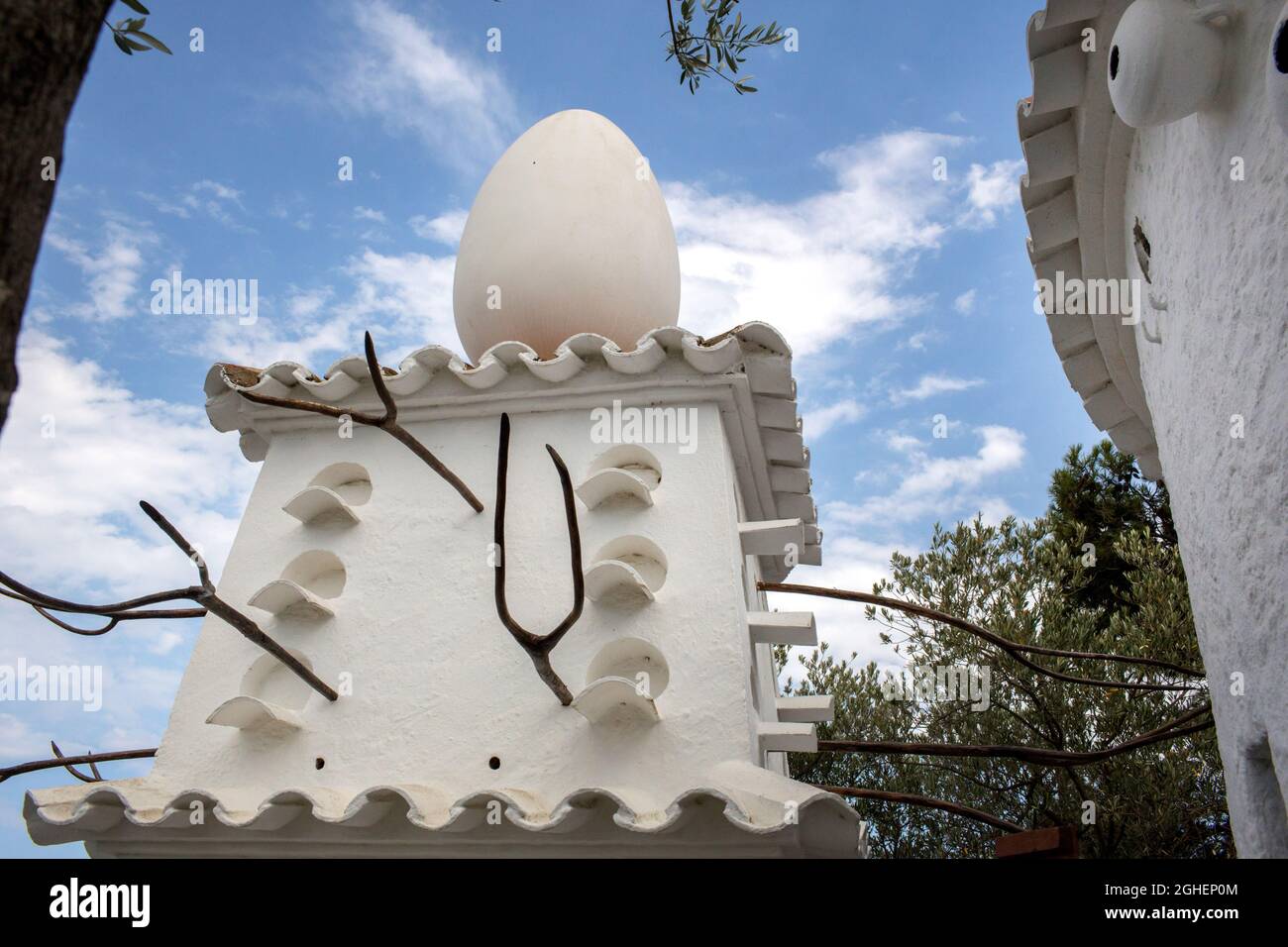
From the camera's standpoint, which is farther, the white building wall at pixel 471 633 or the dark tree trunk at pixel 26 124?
the white building wall at pixel 471 633

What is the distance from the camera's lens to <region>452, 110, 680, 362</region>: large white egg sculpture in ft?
19.0

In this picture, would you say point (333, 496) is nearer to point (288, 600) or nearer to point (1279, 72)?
point (288, 600)

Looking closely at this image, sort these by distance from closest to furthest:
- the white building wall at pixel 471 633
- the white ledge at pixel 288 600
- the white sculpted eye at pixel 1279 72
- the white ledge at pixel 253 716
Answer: the white sculpted eye at pixel 1279 72 < the white building wall at pixel 471 633 < the white ledge at pixel 253 716 < the white ledge at pixel 288 600

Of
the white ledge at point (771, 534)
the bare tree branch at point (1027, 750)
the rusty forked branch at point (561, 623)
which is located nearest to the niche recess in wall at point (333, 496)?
the rusty forked branch at point (561, 623)

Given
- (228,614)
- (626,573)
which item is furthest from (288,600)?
(626,573)

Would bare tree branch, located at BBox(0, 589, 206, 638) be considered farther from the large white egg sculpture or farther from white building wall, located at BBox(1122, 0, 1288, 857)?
white building wall, located at BBox(1122, 0, 1288, 857)

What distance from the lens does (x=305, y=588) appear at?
17.0 feet

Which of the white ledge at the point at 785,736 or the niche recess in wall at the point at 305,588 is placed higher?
the niche recess in wall at the point at 305,588

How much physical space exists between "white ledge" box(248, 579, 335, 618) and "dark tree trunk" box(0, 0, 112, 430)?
3.58 meters

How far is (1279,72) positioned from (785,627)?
2.97 metres

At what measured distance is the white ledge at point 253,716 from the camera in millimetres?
4422

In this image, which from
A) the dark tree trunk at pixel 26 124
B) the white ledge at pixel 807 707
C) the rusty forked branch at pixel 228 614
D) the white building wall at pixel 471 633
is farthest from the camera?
the white ledge at pixel 807 707

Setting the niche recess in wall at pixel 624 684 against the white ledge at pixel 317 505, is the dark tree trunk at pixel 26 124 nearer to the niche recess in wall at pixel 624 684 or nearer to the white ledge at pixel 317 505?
the niche recess in wall at pixel 624 684
